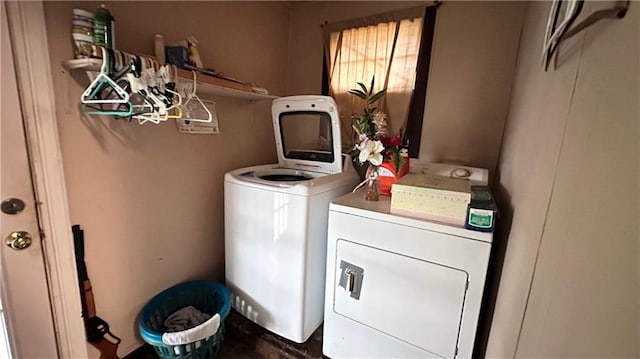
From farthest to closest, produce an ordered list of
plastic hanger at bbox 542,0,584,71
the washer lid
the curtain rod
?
1. the curtain rod
2. the washer lid
3. plastic hanger at bbox 542,0,584,71

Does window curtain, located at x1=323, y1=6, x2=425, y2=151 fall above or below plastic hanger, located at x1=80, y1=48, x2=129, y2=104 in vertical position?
above

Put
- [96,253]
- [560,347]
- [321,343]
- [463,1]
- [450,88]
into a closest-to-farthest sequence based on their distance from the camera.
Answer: [560,347]
[96,253]
[321,343]
[463,1]
[450,88]

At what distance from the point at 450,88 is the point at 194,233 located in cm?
213

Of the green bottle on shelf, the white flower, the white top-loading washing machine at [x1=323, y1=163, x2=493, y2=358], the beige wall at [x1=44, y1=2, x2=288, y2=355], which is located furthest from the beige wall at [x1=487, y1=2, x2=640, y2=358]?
the beige wall at [x1=44, y1=2, x2=288, y2=355]

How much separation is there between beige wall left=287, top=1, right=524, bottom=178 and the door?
2170 millimetres

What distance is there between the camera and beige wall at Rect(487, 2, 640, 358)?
39 cm

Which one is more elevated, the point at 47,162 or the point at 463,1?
the point at 463,1

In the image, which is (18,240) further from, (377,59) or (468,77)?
(468,77)

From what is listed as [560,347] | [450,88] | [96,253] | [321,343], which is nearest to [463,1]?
[450,88]

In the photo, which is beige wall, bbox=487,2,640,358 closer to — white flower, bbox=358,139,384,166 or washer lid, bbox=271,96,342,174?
white flower, bbox=358,139,384,166

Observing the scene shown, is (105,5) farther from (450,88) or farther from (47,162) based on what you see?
(450,88)

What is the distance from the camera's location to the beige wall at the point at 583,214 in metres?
0.39

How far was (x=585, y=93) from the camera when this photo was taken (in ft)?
1.93

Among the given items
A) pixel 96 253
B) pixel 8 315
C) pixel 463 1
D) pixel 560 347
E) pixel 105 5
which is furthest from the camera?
pixel 463 1
